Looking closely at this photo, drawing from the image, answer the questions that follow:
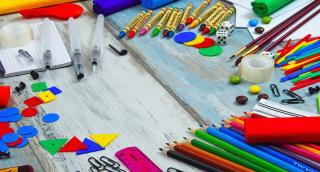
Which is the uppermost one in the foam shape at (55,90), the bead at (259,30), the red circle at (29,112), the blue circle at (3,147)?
the bead at (259,30)

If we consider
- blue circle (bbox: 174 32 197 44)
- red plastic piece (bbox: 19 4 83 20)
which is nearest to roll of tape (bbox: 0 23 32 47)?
red plastic piece (bbox: 19 4 83 20)

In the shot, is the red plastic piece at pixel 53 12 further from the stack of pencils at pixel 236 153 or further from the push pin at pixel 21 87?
the stack of pencils at pixel 236 153

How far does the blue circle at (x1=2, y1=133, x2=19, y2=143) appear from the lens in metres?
0.89

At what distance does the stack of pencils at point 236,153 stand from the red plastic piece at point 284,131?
0.04ft

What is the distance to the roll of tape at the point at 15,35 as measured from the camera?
1156mm

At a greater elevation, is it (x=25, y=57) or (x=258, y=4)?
(x=258, y=4)

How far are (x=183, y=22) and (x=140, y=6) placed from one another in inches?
6.6

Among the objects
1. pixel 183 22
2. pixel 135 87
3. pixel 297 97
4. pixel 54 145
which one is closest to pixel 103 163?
pixel 54 145

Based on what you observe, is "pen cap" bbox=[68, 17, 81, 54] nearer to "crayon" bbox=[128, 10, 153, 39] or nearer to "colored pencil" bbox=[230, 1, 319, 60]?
"crayon" bbox=[128, 10, 153, 39]

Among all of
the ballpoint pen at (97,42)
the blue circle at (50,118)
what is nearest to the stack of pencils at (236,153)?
the blue circle at (50,118)

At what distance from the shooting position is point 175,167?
83cm

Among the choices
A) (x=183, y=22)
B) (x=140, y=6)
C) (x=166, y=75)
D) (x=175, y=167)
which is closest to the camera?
(x=175, y=167)

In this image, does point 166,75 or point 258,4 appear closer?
point 166,75

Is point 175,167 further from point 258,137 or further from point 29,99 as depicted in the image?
point 29,99
